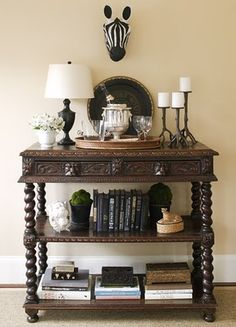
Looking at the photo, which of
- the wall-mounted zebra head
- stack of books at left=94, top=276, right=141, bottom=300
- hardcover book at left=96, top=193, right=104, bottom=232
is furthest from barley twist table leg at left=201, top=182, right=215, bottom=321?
the wall-mounted zebra head

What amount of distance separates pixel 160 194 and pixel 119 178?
1.34 ft

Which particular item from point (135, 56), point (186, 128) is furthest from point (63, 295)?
point (135, 56)

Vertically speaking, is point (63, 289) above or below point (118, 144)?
below

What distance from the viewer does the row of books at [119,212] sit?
9.28ft

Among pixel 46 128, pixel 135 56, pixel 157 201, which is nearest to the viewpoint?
pixel 46 128

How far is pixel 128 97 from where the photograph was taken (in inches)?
124

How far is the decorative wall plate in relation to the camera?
3146 mm

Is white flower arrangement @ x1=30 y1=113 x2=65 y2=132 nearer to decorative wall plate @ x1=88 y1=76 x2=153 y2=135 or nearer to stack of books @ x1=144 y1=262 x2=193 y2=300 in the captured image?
decorative wall plate @ x1=88 y1=76 x2=153 y2=135

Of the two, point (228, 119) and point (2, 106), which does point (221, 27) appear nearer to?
point (228, 119)

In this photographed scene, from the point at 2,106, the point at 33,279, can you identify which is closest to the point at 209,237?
the point at 33,279

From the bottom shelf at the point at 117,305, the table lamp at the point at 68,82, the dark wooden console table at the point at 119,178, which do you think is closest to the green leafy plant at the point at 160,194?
the dark wooden console table at the point at 119,178

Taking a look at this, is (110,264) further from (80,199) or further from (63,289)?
(80,199)

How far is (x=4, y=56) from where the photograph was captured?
3.14 metres

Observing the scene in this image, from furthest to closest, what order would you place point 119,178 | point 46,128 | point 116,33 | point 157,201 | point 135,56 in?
1. point 135,56
2. point 116,33
3. point 157,201
4. point 46,128
5. point 119,178
